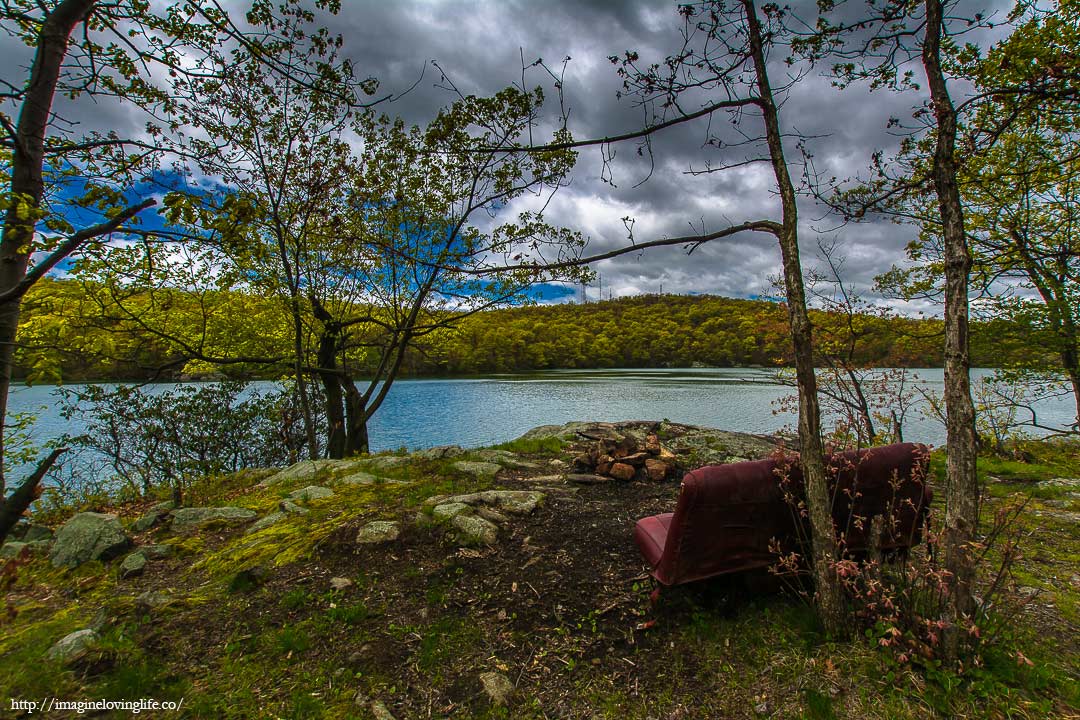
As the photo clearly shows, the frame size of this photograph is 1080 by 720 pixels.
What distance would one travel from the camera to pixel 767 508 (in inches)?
112

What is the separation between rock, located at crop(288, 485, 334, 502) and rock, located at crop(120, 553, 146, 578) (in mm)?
1498

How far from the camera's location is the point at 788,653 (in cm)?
262

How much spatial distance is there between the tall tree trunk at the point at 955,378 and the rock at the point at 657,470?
3.94 m

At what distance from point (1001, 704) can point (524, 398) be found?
82.0ft

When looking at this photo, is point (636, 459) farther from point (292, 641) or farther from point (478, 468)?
point (292, 641)

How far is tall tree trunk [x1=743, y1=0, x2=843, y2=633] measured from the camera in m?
2.65

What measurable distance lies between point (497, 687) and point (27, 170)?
10.8 feet

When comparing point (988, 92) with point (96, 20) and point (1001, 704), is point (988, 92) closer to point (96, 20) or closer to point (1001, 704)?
point (1001, 704)

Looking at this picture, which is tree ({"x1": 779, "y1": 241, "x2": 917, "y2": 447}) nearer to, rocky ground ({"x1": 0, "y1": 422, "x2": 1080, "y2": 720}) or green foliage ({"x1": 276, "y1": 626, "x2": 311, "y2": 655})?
rocky ground ({"x1": 0, "y1": 422, "x2": 1080, "y2": 720})

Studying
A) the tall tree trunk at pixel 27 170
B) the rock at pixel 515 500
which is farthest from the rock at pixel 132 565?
the rock at pixel 515 500

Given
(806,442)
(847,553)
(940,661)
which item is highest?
(806,442)

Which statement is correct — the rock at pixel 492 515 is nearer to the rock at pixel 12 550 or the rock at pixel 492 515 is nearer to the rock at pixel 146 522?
the rock at pixel 146 522

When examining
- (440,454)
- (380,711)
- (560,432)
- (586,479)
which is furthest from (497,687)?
(560,432)

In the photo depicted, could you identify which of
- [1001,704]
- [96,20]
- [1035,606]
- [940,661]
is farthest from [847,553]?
[96,20]
